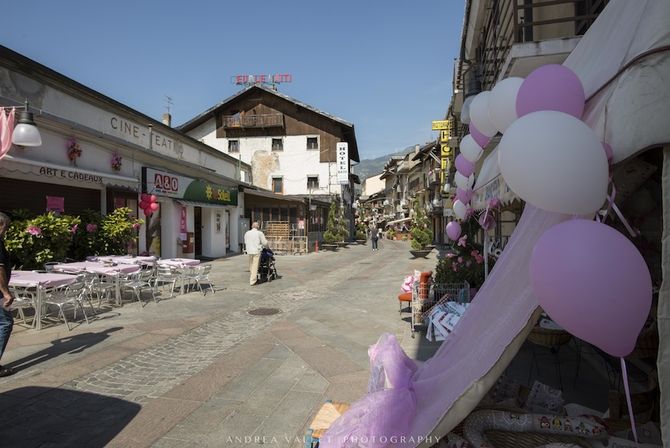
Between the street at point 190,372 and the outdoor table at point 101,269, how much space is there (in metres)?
0.70

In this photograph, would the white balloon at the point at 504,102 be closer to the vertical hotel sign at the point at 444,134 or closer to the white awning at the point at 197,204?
the white awning at the point at 197,204

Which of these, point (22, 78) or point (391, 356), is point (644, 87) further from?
point (22, 78)

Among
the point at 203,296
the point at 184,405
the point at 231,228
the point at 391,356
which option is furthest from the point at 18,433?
the point at 231,228

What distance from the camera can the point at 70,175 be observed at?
32.8 ft

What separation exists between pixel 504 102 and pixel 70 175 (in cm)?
1045

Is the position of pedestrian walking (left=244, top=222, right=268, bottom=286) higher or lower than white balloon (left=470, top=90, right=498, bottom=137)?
lower

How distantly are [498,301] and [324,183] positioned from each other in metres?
29.8

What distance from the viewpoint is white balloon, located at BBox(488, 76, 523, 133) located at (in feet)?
10.4

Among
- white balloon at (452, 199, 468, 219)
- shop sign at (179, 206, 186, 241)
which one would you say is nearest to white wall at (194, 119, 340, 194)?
shop sign at (179, 206, 186, 241)

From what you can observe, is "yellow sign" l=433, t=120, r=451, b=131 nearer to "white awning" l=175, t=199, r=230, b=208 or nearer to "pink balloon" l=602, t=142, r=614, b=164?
"white awning" l=175, t=199, r=230, b=208

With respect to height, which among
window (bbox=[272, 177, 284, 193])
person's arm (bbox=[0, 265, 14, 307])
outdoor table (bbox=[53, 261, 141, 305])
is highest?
window (bbox=[272, 177, 284, 193])

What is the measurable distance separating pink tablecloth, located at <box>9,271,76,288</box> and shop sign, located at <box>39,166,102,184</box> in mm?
3455

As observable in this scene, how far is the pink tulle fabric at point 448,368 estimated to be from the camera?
2.27 m

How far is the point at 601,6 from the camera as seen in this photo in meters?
5.38
